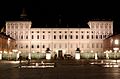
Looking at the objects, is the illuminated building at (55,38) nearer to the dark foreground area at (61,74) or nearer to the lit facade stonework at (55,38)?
the lit facade stonework at (55,38)

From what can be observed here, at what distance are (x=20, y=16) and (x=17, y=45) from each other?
14.0m

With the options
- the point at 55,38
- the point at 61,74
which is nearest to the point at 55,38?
Answer: the point at 55,38

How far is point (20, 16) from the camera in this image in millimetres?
111625

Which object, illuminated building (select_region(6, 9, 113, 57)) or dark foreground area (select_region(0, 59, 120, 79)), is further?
illuminated building (select_region(6, 9, 113, 57))

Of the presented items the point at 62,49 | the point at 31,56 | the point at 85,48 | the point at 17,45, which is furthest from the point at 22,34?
the point at 31,56

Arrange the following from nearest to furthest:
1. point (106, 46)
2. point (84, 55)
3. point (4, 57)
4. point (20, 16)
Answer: point (4, 57) → point (84, 55) → point (106, 46) → point (20, 16)

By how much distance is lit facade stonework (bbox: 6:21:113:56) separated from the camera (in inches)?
4040

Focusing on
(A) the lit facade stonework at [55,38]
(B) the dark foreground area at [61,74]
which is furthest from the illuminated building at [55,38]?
(B) the dark foreground area at [61,74]

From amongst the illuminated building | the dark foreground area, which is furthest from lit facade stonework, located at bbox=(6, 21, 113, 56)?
the dark foreground area

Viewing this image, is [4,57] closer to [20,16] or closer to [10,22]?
[10,22]

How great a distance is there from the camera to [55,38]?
340ft

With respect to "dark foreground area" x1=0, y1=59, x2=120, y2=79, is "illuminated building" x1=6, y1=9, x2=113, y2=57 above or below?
above

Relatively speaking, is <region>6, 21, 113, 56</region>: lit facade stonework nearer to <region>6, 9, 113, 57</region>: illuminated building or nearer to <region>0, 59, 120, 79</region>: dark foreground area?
<region>6, 9, 113, 57</region>: illuminated building

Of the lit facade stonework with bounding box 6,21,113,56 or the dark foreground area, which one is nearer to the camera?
the dark foreground area
